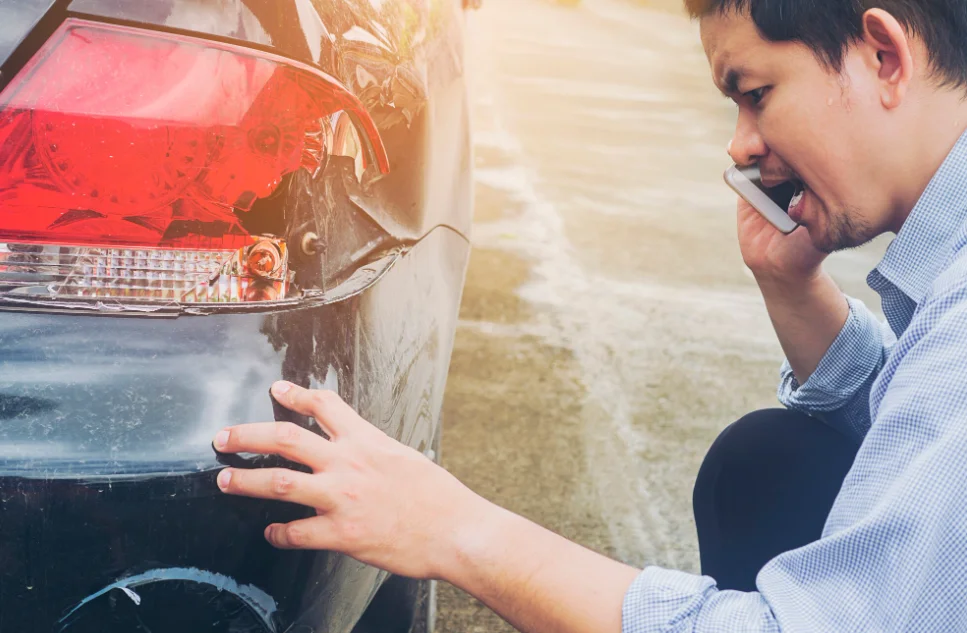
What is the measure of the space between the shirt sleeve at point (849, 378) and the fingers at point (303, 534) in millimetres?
1078

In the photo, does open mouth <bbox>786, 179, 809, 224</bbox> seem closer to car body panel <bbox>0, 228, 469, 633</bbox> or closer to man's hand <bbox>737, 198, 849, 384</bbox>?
man's hand <bbox>737, 198, 849, 384</bbox>

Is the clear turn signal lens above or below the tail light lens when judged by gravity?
below

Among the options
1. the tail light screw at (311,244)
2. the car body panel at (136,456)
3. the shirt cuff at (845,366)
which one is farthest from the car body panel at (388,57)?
the shirt cuff at (845,366)

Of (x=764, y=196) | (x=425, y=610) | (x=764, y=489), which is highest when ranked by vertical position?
(x=764, y=196)

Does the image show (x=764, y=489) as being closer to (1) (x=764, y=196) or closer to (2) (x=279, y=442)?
(1) (x=764, y=196)

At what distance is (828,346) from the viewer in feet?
5.99

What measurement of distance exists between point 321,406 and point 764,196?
0.97m

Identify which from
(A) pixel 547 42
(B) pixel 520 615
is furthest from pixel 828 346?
(A) pixel 547 42

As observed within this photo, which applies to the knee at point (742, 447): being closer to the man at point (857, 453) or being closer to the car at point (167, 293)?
the man at point (857, 453)

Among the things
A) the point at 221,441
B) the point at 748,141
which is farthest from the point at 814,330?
the point at 221,441

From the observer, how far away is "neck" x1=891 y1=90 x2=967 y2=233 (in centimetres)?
122

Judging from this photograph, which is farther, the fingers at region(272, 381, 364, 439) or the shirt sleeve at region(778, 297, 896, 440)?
the shirt sleeve at region(778, 297, 896, 440)

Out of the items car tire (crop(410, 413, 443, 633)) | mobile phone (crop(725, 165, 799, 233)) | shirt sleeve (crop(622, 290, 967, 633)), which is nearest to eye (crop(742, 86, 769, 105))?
mobile phone (crop(725, 165, 799, 233))

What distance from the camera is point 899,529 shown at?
934mm
